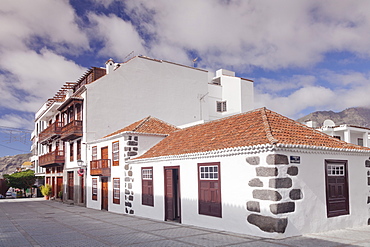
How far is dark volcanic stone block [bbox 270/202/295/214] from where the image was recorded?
381 inches

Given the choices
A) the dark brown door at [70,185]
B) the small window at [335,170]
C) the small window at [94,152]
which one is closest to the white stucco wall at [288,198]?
the small window at [335,170]

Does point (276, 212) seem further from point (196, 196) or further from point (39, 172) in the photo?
point (39, 172)

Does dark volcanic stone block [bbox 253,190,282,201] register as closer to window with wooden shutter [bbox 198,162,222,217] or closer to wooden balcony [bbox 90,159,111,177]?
window with wooden shutter [bbox 198,162,222,217]

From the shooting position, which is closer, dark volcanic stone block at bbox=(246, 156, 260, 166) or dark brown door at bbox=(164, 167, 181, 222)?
dark volcanic stone block at bbox=(246, 156, 260, 166)

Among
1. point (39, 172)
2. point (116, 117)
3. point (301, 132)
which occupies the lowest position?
point (39, 172)

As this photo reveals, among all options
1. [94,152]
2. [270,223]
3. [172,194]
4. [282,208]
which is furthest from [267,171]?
[94,152]

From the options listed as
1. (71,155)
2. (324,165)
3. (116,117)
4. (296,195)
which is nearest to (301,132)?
(324,165)

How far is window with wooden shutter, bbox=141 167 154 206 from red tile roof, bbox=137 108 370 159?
98 cm

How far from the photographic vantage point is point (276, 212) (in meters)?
9.65

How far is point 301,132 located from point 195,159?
12.8 ft

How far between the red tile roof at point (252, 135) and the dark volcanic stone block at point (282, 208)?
5.70ft

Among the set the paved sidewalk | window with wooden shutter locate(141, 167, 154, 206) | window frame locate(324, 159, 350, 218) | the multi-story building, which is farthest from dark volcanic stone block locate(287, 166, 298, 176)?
the multi-story building

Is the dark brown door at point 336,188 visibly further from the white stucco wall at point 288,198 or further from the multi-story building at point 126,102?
the multi-story building at point 126,102

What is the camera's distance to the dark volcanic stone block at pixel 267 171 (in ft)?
32.1
